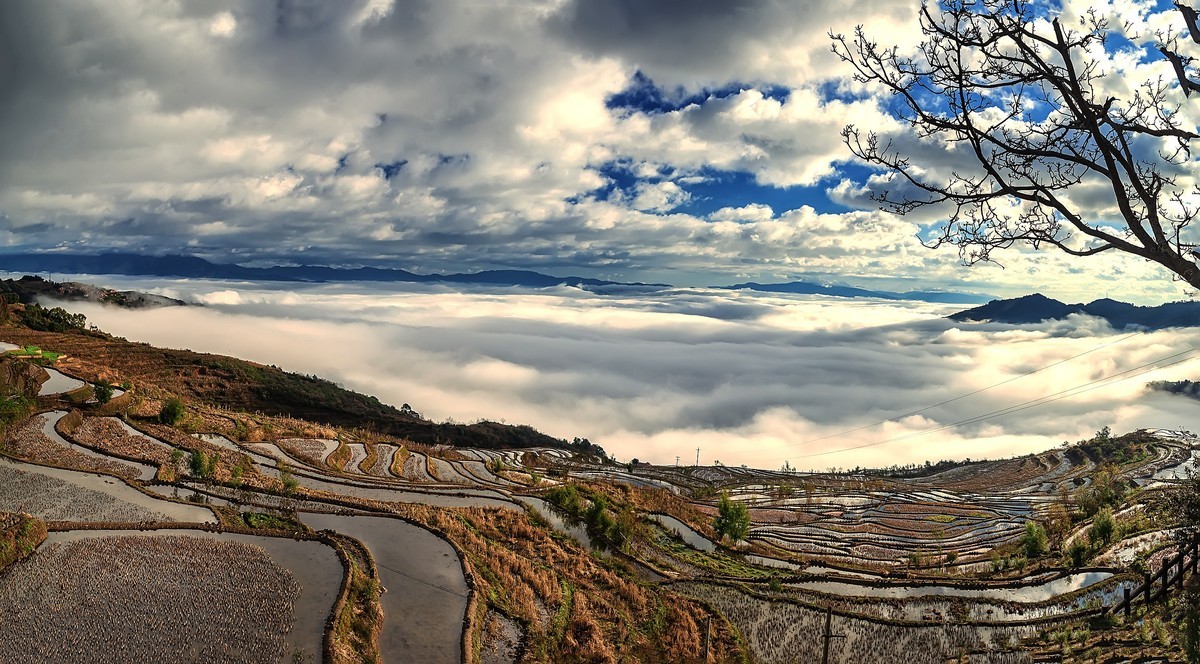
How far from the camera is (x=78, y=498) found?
2627cm

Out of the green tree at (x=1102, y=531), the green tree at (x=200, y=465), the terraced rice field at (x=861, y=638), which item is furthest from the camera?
the green tree at (x=1102, y=531)

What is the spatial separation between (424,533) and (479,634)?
8665mm

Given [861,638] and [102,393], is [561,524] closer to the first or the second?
[861,638]

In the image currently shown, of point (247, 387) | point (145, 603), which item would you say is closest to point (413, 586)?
point (145, 603)

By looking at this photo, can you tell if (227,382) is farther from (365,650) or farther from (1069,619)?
(1069,619)

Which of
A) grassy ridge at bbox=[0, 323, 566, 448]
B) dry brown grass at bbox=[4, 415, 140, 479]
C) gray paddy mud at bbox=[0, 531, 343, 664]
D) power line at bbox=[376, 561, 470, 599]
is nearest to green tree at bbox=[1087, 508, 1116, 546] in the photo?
power line at bbox=[376, 561, 470, 599]

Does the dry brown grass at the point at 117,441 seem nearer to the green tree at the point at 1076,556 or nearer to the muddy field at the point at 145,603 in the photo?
the muddy field at the point at 145,603

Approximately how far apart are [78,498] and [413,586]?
53.8 ft

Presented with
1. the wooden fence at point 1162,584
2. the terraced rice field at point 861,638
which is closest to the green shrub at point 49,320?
the terraced rice field at point 861,638

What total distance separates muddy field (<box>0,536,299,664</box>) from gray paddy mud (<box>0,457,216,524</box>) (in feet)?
11.0

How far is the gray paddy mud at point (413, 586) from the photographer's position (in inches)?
688

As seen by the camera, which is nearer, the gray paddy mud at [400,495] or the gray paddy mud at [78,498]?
the gray paddy mud at [78,498]

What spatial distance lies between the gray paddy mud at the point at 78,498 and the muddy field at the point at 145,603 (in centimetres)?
335

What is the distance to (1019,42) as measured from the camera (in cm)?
806
